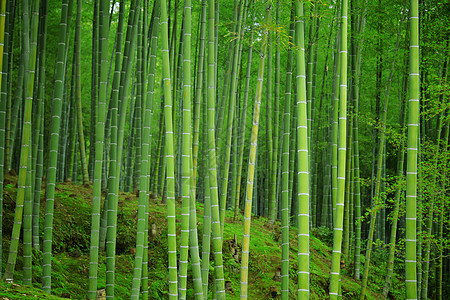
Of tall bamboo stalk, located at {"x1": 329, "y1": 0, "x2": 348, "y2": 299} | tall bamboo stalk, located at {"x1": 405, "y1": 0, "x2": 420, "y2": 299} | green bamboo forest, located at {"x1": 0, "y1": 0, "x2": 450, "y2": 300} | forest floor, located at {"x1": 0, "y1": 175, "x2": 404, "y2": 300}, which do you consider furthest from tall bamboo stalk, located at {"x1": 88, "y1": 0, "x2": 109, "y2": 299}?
tall bamboo stalk, located at {"x1": 405, "y1": 0, "x2": 420, "y2": 299}

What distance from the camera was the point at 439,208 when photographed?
17.7ft

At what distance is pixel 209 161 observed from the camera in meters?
3.04

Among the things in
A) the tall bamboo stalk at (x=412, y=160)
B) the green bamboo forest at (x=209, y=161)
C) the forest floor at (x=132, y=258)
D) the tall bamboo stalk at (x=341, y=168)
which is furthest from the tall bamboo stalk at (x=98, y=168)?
the tall bamboo stalk at (x=412, y=160)

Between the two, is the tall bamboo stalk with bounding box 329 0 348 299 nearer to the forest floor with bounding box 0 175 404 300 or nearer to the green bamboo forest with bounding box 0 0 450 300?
the green bamboo forest with bounding box 0 0 450 300

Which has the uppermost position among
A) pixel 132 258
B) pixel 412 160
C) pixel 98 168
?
pixel 412 160

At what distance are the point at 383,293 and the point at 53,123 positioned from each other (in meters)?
4.89

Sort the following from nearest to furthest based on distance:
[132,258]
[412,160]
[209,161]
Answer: [412,160] < [209,161] < [132,258]

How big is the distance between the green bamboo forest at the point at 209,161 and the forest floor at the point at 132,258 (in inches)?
0.8

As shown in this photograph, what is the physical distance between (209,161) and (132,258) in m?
2.39

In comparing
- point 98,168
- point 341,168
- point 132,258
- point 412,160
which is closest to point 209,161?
point 98,168

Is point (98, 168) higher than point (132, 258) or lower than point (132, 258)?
higher

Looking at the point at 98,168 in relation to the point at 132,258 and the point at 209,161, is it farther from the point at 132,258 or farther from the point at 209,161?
the point at 132,258

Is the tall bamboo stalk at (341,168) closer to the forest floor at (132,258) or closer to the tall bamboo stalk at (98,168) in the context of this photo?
the tall bamboo stalk at (98,168)

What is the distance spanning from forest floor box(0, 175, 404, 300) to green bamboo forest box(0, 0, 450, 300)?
0.02m
